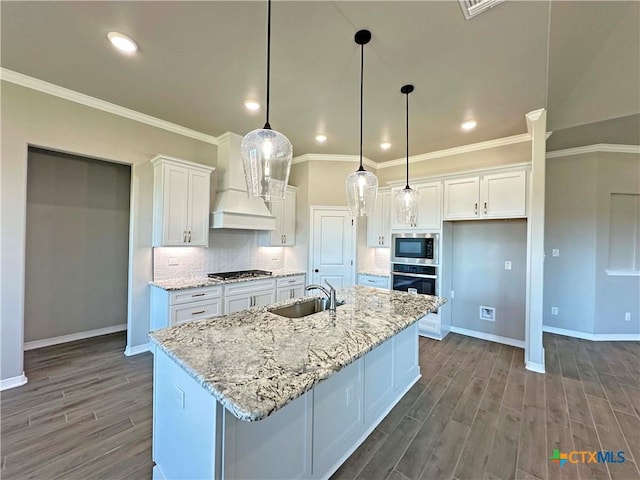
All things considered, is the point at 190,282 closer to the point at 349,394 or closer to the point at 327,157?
the point at 349,394

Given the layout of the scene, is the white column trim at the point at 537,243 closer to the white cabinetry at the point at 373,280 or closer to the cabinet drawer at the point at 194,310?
the white cabinetry at the point at 373,280

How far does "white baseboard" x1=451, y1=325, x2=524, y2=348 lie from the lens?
3.88m

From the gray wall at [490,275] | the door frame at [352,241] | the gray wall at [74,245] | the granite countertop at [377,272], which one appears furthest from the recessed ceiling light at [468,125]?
the gray wall at [74,245]

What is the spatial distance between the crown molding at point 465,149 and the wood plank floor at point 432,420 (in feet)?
9.75

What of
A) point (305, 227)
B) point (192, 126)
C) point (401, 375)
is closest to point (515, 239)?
point (401, 375)

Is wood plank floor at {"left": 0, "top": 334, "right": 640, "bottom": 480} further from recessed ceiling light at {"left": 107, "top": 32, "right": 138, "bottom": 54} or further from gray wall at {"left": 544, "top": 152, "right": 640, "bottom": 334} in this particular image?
recessed ceiling light at {"left": 107, "top": 32, "right": 138, "bottom": 54}

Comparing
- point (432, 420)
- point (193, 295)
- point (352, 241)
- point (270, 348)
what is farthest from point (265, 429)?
point (352, 241)

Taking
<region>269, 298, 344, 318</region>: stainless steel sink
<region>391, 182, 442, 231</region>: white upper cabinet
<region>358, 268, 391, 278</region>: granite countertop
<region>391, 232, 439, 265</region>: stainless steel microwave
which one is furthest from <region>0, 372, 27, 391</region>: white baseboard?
<region>391, 182, 442, 231</region>: white upper cabinet

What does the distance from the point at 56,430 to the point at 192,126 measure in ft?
11.5

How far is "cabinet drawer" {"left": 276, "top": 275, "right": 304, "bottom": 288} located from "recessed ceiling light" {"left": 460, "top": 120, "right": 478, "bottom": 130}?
10.8 ft

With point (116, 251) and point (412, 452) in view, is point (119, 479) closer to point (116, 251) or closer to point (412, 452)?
point (412, 452)

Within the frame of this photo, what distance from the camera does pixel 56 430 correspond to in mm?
2094

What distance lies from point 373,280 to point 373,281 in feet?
0.07

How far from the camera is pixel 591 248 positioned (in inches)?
163
